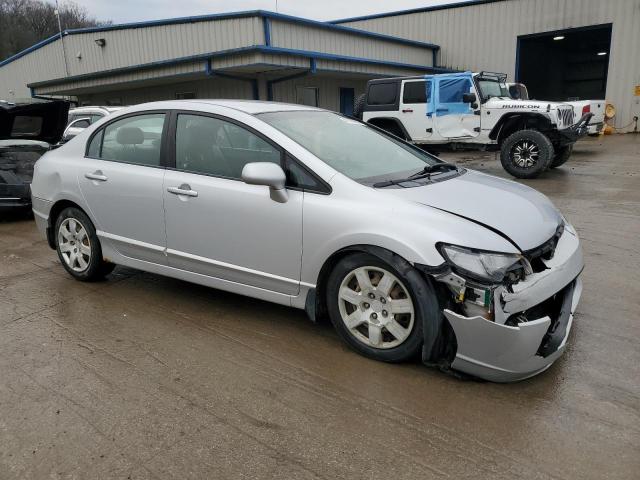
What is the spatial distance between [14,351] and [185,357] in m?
1.15

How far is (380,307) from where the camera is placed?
3.07 meters

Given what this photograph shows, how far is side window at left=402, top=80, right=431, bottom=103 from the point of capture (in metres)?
12.5

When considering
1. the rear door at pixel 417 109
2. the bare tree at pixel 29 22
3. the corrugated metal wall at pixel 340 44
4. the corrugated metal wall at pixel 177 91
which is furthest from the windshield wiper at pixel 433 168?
the bare tree at pixel 29 22

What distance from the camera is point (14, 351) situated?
3461 millimetres

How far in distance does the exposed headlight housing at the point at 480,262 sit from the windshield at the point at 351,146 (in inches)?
32.0

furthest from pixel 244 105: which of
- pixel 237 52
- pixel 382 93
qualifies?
pixel 237 52

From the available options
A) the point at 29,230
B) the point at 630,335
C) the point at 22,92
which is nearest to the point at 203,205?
the point at 630,335

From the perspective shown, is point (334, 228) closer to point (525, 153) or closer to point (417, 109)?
point (525, 153)

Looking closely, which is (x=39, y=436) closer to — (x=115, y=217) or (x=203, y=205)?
(x=203, y=205)

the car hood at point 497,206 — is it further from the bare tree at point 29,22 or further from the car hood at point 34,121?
the bare tree at point 29,22

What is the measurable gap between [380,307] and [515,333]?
0.75 m

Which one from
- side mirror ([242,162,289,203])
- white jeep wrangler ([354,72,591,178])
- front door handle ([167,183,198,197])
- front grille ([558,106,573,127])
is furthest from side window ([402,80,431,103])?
side mirror ([242,162,289,203])

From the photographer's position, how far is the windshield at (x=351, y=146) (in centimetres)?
350

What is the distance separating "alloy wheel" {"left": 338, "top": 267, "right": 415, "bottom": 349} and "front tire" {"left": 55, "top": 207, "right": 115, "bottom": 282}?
7.94 feet
